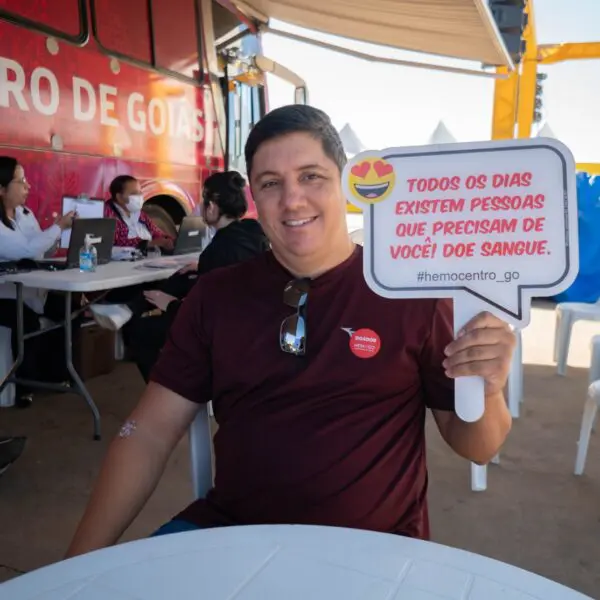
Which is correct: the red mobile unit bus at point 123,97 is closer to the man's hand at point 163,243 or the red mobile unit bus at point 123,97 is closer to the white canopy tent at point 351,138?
the man's hand at point 163,243

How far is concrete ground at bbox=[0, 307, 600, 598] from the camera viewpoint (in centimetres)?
214

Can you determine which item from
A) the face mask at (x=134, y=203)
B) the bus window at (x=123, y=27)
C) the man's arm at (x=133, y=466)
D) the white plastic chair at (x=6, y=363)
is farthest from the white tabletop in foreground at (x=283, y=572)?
the bus window at (x=123, y=27)

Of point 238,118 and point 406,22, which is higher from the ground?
point 406,22

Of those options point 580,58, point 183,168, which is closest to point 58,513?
point 183,168

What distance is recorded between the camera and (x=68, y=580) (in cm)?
74

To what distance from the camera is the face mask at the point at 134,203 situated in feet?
14.7

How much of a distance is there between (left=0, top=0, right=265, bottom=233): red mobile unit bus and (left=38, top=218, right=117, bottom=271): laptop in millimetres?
627

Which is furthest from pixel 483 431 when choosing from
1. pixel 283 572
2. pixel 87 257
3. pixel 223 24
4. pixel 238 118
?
pixel 223 24

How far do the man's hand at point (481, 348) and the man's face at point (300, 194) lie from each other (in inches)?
16.5

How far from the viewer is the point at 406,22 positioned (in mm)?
6887

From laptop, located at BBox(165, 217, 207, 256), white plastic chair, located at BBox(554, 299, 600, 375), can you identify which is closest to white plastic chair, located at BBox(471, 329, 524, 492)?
white plastic chair, located at BBox(554, 299, 600, 375)

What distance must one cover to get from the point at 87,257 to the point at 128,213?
1.49 meters

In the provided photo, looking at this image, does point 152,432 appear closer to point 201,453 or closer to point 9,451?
point 201,453

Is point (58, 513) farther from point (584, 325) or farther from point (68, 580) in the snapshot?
point (584, 325)
